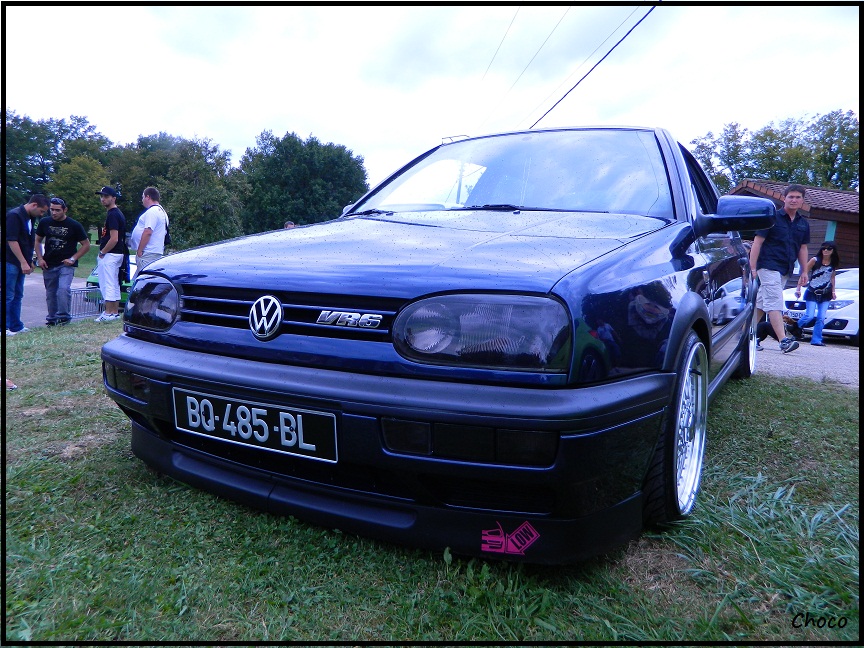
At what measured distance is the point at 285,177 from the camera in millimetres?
48875

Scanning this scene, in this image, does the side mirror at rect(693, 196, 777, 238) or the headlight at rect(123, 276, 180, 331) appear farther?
the side mirror at rect(693, 196, 777, 238)

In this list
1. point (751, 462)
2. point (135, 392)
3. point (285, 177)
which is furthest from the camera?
point (285, 177)

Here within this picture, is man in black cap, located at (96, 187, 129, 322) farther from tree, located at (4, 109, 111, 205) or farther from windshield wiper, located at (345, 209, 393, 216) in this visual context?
tree, located at (4, 109, 111, 205)

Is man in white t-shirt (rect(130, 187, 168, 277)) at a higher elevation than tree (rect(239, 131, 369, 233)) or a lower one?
lower

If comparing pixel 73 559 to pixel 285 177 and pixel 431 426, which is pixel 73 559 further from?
pixel 285 177

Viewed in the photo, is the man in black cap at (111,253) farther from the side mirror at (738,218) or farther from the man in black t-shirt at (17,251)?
the side mirror at (738,218)

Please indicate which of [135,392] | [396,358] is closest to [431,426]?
[396,358]

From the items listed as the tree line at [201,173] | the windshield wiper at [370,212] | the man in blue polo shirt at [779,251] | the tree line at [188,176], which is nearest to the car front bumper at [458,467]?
the windshield wiper at [370,212]

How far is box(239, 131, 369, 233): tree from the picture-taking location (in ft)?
155

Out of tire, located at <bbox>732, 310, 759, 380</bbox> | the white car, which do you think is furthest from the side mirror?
the white car

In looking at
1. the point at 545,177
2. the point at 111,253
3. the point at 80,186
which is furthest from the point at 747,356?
the point at 80,186

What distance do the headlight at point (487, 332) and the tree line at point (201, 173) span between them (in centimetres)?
2401

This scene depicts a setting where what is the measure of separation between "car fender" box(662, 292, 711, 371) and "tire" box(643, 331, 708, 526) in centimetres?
4

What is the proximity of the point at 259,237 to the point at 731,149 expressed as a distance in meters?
35.6
